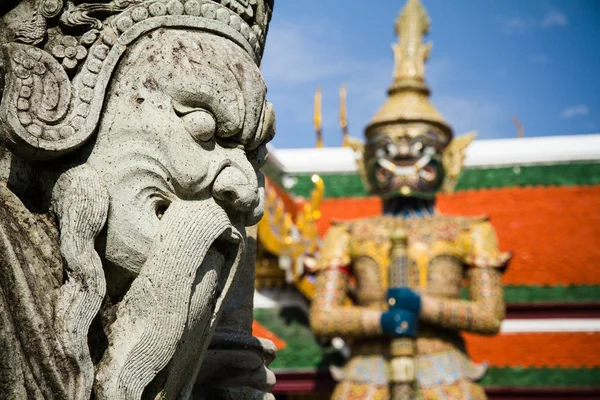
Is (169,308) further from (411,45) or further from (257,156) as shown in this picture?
(411,45)

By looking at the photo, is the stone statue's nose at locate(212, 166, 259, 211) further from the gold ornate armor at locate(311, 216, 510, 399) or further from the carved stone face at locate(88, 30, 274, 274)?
the gold ornate armor at locate(311, 216, 510, 399)

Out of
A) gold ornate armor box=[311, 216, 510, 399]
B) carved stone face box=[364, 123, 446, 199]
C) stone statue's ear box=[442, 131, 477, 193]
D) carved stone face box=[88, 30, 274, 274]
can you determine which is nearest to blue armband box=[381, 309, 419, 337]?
gold ornate armor box=[311, 216, 510, 399]

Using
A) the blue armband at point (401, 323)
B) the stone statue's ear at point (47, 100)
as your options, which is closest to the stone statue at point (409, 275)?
the blue armband at point (401, 323)

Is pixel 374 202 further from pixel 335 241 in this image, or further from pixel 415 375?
pixel 415 375

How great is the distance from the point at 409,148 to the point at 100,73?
19.7 ft

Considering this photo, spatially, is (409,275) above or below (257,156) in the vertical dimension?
above

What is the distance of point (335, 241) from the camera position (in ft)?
26.9

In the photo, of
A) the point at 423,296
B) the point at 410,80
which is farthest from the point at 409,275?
the point at 410,80

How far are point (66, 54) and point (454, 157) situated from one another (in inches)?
257

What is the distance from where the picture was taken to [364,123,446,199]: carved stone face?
8.19 metres

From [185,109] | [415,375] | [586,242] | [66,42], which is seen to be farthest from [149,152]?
[586,242]

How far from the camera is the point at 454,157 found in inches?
339

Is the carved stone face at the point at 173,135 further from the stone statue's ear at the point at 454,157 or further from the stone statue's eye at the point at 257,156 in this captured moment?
the stone statue's ear at the point at 454,157

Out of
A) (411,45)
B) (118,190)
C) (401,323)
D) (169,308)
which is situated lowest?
(169,308)
